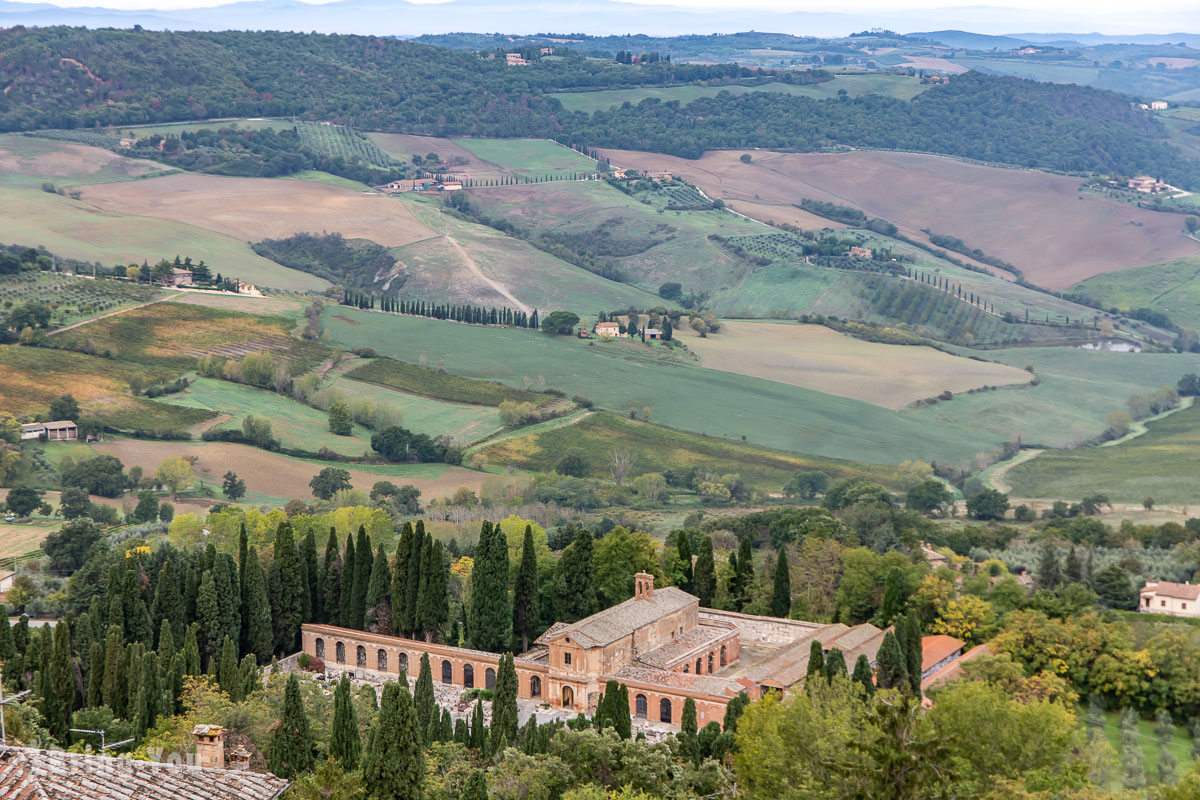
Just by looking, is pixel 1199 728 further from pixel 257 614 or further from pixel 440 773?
pixel 257 614

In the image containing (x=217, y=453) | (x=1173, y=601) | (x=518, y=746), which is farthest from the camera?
(x=217, y=453)

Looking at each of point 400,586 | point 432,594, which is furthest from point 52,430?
point 432,594

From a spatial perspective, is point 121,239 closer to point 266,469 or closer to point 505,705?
point 266,469

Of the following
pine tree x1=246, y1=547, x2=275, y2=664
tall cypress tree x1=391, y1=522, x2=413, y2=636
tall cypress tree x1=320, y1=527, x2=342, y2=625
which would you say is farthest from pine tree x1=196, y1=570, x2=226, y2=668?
tall cypress tree x1=391, y1=522, x2=413, y2=636

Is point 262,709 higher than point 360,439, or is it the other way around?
point 262,709

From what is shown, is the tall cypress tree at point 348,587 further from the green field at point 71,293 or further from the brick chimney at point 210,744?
the green field at point 71,293

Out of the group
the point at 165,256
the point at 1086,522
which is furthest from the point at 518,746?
the point at 165,256

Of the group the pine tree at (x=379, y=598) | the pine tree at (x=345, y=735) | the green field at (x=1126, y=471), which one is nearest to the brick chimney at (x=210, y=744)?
the pine tree at (x=345, y=735)
